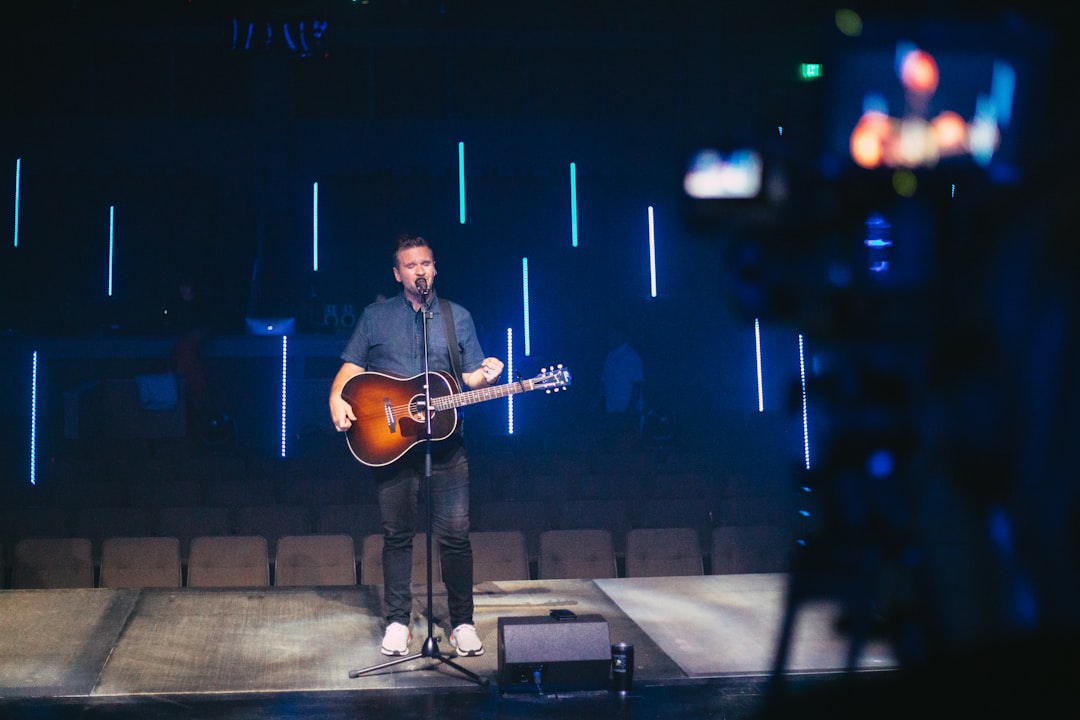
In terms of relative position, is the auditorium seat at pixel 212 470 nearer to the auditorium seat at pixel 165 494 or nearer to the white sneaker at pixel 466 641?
the auditorium seat at pixel 165 494

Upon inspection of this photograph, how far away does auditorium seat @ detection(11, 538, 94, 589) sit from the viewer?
5918 millimetres

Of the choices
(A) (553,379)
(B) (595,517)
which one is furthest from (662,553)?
(A) (553,379)

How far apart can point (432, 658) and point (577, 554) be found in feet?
6.54

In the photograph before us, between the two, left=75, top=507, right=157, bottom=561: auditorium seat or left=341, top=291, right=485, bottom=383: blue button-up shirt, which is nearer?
left=341, top=291, right=485, bottom=383: blue button-up shirt

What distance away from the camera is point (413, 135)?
47.5 ft

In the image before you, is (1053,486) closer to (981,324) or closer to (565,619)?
(981,324)

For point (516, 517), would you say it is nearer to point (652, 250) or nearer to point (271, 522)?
point (271, 522)

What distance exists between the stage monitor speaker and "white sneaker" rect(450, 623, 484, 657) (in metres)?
0.34

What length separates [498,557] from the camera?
6.13 meters

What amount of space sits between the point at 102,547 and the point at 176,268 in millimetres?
8814

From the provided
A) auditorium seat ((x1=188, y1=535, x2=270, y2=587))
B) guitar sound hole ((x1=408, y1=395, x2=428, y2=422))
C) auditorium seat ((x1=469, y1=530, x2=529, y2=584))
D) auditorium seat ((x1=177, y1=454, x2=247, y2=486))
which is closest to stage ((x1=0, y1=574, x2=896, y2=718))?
auditorium seat ((x1=469, y1=530, x2=529, y2=584))

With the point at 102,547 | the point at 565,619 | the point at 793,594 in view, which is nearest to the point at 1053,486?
the point at 793,594

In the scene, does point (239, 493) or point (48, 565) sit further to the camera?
point (239, 493)

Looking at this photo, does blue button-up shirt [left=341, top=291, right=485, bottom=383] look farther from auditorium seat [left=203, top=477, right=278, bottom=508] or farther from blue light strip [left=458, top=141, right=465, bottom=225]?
blue light strip [left=458, top=141, right=465, bottom=225]
